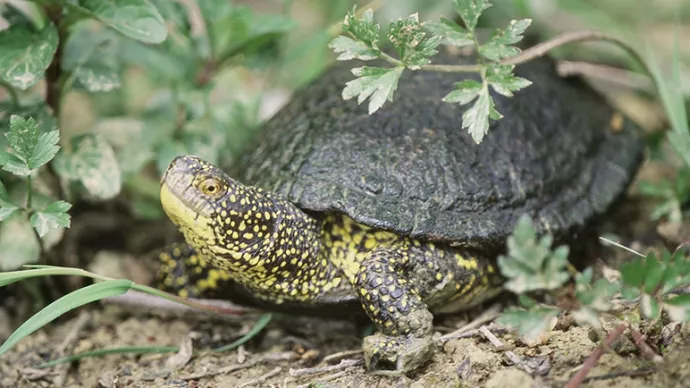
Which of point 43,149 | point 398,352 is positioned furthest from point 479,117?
point 43,149

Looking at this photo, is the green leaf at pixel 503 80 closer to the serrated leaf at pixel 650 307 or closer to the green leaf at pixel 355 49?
the green leaf at pixel 355 49

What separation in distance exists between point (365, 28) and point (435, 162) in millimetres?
803

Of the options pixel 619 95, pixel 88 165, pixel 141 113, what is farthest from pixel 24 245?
pixel 619 95

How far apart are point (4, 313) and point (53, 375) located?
657 mm

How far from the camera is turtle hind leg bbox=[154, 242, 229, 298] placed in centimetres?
365

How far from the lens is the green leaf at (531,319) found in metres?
2.36

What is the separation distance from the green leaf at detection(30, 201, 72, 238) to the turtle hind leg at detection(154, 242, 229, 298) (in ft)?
2.77

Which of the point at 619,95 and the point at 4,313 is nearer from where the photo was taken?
the point at 4,313

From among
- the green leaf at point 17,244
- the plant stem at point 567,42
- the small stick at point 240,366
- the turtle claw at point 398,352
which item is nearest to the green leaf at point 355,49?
the plant stem at point 567,42

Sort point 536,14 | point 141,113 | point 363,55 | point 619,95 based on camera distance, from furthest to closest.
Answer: point 619,95, point 536,14, point 141,113, point 363,55

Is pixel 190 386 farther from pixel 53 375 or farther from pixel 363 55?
pixel 363 55

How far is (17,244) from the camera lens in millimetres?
3420

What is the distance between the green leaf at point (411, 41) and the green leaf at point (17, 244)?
2061mm

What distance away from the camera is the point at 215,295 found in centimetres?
373
